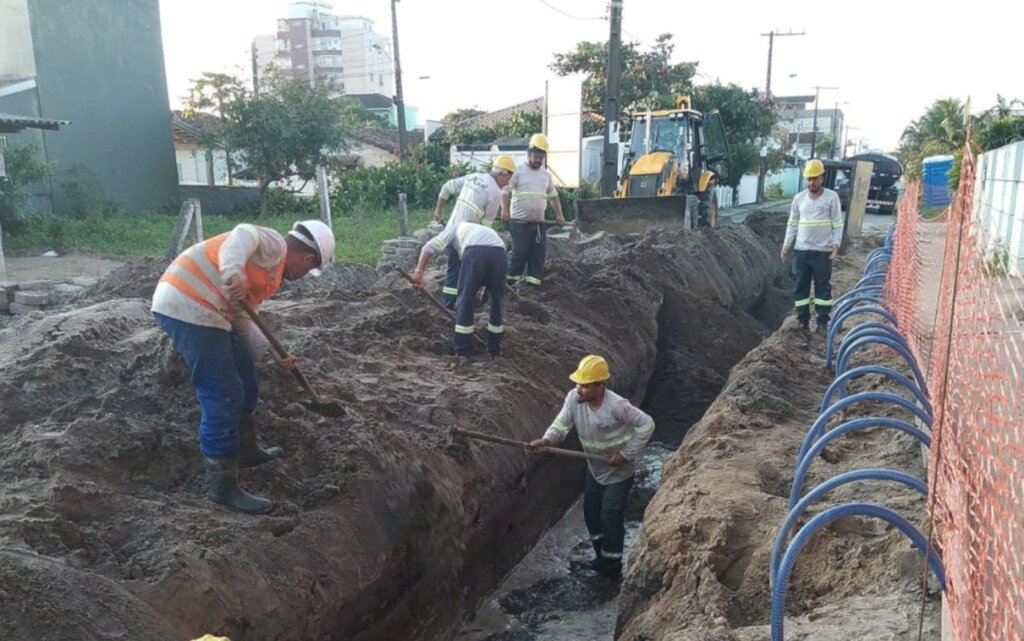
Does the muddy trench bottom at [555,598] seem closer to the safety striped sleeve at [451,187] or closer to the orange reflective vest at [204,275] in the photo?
the orange reflective vest at [204,275]

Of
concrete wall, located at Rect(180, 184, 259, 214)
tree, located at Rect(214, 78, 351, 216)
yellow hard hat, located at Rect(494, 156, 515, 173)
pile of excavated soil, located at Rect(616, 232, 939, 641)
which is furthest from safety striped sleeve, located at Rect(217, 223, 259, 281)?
concrete wall, located at Rect(180, 184, 259, 214)

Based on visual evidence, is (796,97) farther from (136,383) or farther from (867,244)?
(136,383)

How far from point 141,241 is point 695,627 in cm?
1523

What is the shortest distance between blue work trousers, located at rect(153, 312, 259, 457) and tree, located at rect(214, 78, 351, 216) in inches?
728

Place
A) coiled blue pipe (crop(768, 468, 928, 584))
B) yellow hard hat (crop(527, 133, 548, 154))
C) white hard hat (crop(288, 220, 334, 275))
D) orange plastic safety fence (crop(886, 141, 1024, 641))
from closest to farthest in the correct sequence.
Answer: orange plastic safety fence (crop(886, 141, 1024, 641)) → coiled blue pipe (crop(768, 468, 928, 584)) → white hard hat (crop(288, 220, 334, 275)) → yellow hard hat (crop(527, 133, 548, 154))

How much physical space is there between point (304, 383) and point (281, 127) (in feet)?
59.5

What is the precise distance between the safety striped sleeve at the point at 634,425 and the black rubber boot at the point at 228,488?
8.40 feet

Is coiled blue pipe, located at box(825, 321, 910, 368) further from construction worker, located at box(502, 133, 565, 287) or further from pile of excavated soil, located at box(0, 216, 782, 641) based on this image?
construction worker, located at box(502, 133, 565, 287)

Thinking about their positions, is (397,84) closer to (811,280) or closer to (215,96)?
(215,96)

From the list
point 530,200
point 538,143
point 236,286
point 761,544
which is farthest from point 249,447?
point 538,143

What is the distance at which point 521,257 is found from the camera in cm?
912

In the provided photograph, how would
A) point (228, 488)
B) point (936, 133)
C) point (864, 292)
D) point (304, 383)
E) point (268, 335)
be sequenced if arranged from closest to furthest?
point (228, 488) < point (268, 335) < point (304, 383) < point (864, 292) < point (936, 133)

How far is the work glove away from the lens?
386cm

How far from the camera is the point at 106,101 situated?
1959cm
